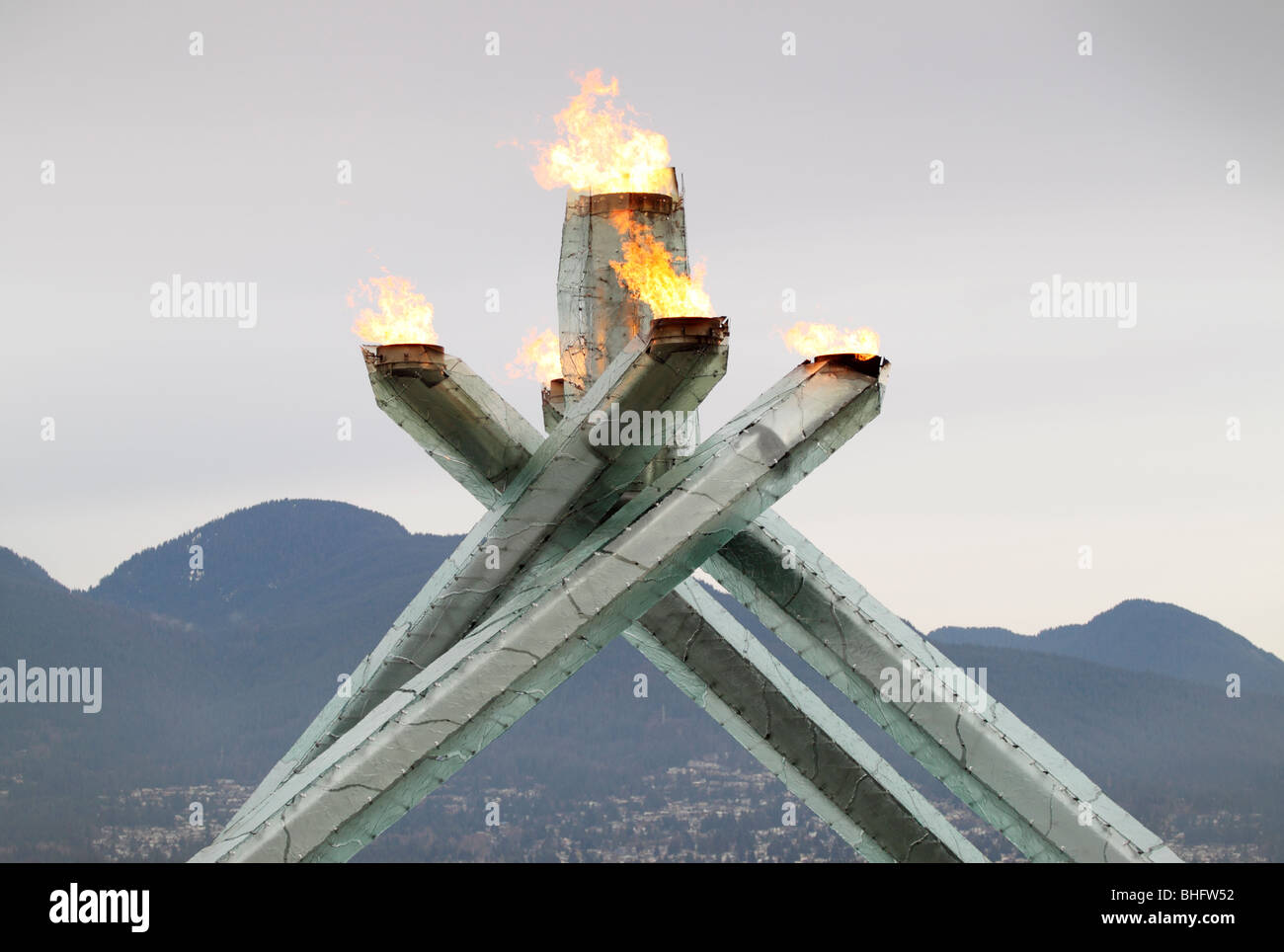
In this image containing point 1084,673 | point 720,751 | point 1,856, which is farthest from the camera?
point 1084,673

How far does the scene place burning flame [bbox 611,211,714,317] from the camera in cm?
1869

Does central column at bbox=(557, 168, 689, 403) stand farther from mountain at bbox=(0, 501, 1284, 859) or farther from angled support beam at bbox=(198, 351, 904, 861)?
mountain at bbox=(0, 501, 1284, 859)

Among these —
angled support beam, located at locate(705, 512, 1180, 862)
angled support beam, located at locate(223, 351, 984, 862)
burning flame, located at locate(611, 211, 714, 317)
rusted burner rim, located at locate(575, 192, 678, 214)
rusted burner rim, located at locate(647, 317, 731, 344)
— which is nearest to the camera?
rusted burner rim, located at locate(647, 317, 731, 344)

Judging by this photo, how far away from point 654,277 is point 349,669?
10382 centimetres

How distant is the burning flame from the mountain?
54875 millimetres

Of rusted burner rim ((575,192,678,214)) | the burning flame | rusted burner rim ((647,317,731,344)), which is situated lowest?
rusted burner rim ((647,317,731,344))

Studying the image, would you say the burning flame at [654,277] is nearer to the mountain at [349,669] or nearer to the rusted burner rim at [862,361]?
the rusted burner rim at [862,361]

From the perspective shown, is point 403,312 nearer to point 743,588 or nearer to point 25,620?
point 743,588

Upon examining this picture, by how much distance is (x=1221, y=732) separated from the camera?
112 meters

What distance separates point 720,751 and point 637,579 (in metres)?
88.8

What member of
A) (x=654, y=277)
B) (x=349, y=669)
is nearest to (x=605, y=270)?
(x=654, y=277)

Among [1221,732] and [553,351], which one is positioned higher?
[553,351]

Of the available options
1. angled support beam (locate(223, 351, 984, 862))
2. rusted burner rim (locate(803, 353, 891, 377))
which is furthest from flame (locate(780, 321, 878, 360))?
angled support beam (locate(223, 351, 984, 862))
